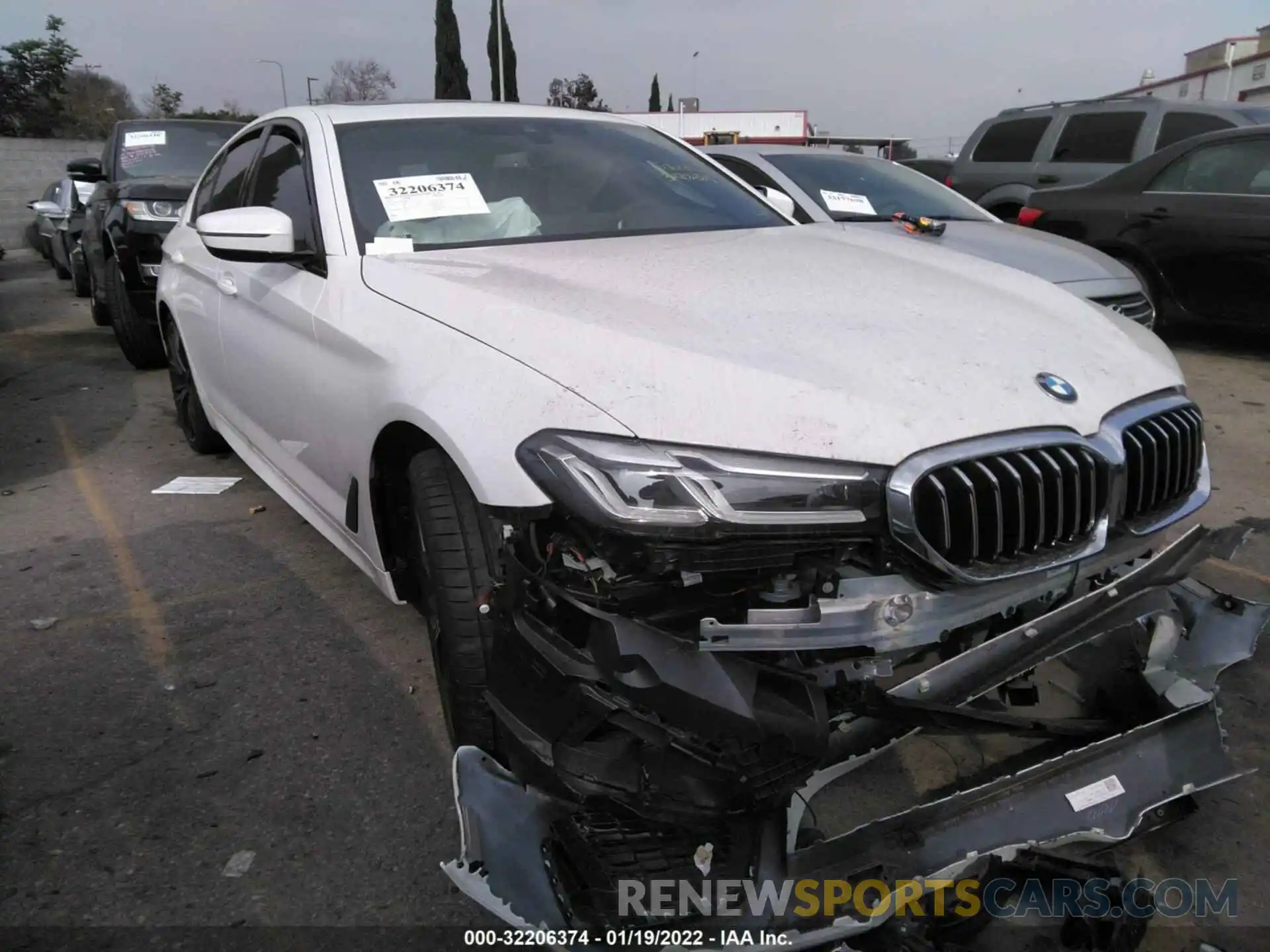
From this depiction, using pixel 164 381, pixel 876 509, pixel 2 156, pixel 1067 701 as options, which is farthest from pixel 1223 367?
pixel 2 156

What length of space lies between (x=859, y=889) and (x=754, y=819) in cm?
21

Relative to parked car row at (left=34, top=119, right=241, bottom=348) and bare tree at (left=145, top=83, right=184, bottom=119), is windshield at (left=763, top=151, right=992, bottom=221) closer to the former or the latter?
parked car row at (left=34, top=119, right=241, bottom=348)

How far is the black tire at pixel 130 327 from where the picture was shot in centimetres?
702

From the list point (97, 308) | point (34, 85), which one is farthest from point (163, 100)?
point (97, 308)

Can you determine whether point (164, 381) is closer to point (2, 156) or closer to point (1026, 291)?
point (1026, 291)

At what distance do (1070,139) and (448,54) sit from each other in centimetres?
3073

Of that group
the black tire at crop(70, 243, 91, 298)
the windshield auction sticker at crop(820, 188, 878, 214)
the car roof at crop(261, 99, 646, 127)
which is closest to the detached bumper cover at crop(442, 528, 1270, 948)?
the car roof at crop(261, 99, 646, 127)

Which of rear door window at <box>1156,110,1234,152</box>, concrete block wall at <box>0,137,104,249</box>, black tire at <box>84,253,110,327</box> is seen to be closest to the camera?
rear door window at <box>1156,110,1234,152</box>

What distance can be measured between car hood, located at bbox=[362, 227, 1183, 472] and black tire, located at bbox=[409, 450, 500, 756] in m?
0.34

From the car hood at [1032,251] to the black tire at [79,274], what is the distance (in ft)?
33.2

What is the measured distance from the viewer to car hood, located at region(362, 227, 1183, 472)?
5.60 feet

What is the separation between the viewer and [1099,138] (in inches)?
360

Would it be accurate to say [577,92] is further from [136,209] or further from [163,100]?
[136,209]

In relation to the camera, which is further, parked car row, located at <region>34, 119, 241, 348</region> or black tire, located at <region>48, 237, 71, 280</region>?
black tire, located at <region>48, 237, 71, 280</region>
